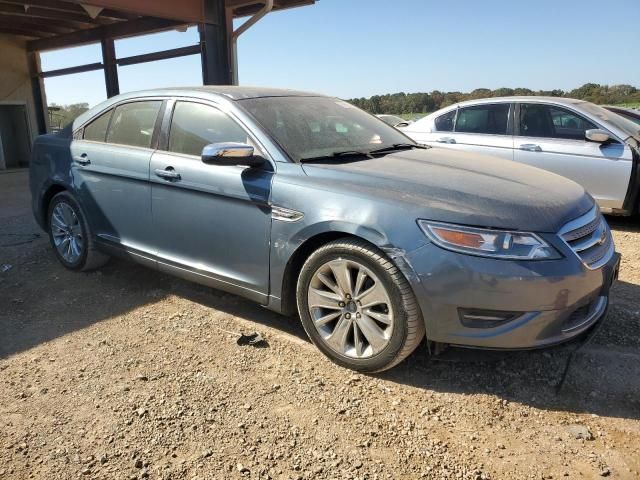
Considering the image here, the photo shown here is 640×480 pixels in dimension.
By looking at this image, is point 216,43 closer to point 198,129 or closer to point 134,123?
point 134,123

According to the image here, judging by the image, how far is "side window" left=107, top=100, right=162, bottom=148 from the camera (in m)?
4.00

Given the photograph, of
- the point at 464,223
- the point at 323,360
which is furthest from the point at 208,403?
the point at 464,223

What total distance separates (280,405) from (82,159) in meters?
2.90

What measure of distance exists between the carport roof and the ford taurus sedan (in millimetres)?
4584

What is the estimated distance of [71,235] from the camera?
15.5ft

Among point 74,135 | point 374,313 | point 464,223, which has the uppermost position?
point 74,135

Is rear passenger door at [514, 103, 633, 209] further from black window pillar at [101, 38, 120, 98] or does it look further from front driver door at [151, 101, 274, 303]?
black window pillar at [101, 38, 120, 98]

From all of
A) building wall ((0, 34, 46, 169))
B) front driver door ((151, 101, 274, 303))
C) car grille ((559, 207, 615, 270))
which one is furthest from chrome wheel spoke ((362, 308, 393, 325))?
building wall ((0, 34, 46, 169))

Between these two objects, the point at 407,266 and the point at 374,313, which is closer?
the point at 407,266

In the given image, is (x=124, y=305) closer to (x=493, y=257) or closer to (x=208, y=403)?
(x=208, y=403)

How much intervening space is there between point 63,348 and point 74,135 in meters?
2.14

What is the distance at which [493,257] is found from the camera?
8.36 feet

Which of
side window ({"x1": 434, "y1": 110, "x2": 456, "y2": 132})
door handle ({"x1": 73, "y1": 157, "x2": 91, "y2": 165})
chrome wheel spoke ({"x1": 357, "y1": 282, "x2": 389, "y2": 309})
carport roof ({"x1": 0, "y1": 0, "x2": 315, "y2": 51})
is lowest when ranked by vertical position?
chrome wheel spoke ({"x1": 357, "y1": 282, "x2": 389, "y2": 309})

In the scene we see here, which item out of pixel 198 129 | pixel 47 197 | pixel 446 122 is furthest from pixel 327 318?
pixel 446 122
